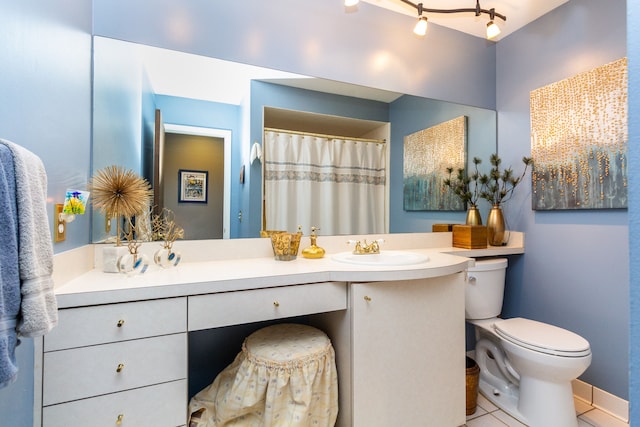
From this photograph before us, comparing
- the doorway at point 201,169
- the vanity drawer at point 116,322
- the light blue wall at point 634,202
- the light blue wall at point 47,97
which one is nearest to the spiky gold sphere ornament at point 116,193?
the light blue wall at point 47,97

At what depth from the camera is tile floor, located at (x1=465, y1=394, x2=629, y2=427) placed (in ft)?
5.03

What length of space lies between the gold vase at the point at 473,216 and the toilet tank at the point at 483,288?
310 millimetres

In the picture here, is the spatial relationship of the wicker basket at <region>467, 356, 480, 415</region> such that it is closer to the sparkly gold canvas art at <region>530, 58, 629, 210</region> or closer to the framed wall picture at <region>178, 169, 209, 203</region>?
the sparkly gold canvas art at <region>530, 58, 629, 210</region>

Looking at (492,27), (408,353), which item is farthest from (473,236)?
(492,27)

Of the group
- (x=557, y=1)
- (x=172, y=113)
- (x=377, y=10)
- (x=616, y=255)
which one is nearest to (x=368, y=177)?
(x=377, y=10)

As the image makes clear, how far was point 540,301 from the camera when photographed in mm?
1953

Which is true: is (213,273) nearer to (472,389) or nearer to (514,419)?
(472,389)

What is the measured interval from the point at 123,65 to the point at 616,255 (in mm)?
2757

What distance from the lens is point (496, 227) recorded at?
2033 millimetres

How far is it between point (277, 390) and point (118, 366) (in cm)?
55

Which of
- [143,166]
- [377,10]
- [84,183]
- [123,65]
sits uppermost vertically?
[377,10]

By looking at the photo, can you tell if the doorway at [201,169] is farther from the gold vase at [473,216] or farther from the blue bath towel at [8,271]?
the gold vase at [473,216]

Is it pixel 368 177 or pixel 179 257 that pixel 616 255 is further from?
pixel 179 257

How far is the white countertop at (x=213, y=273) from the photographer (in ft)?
3.04
